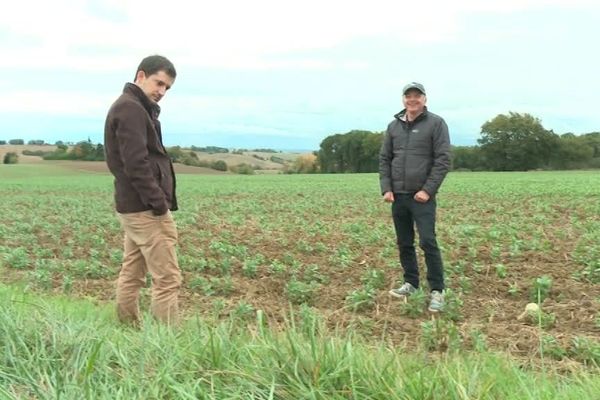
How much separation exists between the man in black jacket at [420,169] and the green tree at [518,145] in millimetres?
77272

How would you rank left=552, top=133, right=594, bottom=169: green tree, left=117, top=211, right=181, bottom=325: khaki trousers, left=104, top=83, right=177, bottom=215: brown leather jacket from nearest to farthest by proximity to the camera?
1. left=104, top=83, right=177, bottom=215: brown leather jacket
2. left=117, top=211, right=181, bottom=325: khaki trousers
3. left=552, top=133, right=594, bottom=169: green tree

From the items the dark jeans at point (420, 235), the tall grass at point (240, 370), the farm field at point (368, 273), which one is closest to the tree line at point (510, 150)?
the farm field at point (368, 273)

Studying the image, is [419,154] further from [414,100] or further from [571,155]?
[571,155]

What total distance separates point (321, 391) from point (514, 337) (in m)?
3.03

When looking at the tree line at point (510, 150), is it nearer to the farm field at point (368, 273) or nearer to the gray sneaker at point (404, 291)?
the farm field at point (368, 273)

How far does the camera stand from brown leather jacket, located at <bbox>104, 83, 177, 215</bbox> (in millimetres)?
4758

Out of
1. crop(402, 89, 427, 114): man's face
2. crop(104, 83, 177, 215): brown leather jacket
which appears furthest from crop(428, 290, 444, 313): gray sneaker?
crop(104, 83, 177, 215): brown leather jacket

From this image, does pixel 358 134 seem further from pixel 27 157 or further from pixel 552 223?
pixel 552 223

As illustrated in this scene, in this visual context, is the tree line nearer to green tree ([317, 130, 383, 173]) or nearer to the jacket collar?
green tree ([317, 130, 383, 173])

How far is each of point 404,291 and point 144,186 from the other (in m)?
2.98

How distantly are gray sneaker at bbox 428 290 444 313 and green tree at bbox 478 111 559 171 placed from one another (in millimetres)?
77516

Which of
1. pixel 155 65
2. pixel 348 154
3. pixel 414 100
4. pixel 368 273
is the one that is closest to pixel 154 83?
pixel 155 65

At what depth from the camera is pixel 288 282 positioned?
7547 mm

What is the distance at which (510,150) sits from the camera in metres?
80.9
